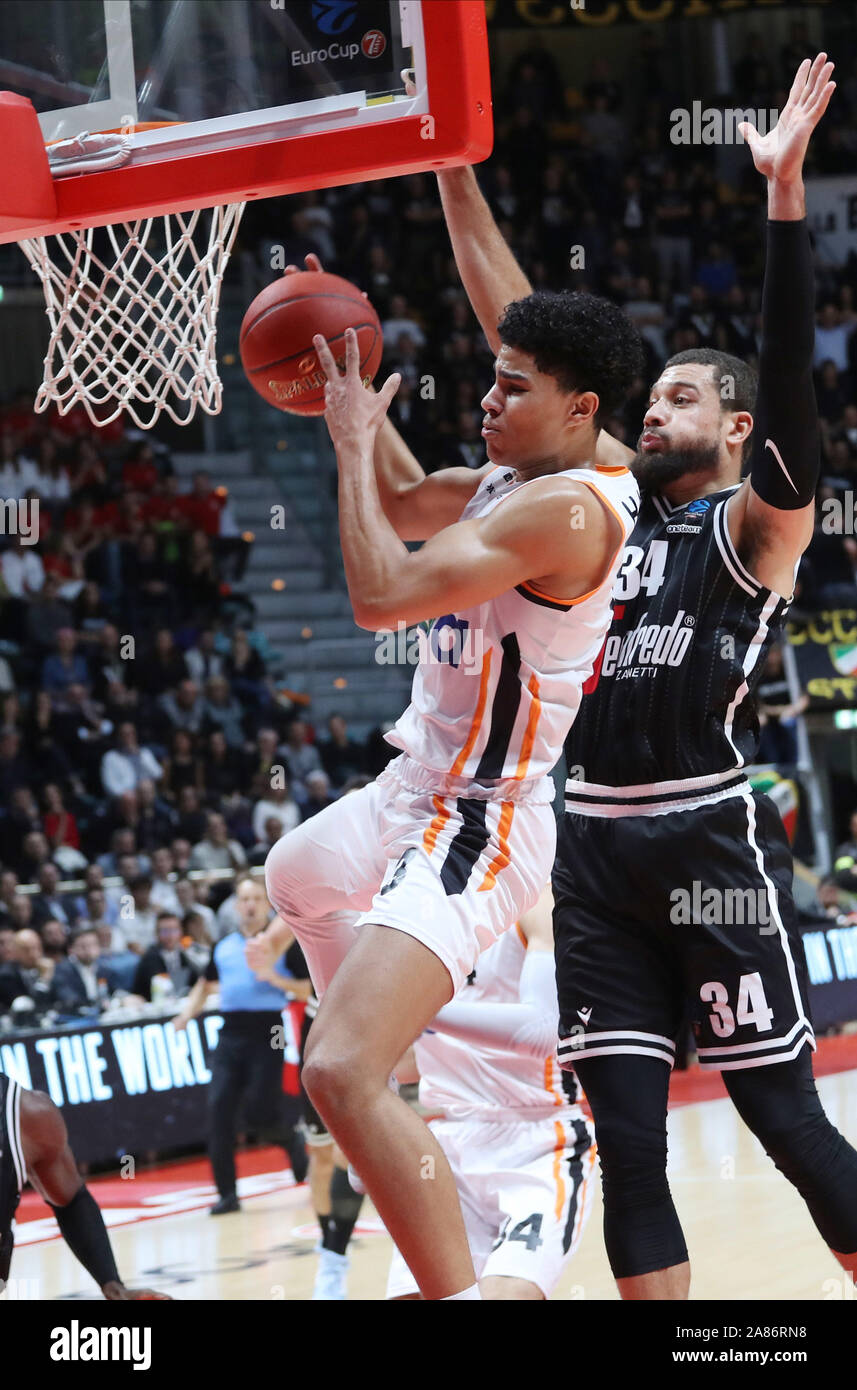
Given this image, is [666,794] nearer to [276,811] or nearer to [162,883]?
[162,883]

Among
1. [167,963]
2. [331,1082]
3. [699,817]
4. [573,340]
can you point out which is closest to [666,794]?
[699,817]

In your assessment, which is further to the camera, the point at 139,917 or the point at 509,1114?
the point at 139,917

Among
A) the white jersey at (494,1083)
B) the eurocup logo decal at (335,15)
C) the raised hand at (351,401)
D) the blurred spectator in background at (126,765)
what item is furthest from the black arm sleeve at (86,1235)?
the blurred spectator in background at (126,765)

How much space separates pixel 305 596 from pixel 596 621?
10.6 metres

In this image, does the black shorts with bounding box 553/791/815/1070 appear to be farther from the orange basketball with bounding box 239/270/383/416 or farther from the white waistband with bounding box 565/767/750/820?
the orange basketball with bounding box 239/270/383/416

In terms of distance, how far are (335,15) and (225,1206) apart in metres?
5.57

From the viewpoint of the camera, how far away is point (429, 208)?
1563 cm

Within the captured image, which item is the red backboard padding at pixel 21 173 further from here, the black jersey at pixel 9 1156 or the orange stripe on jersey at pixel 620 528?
the black jersey at pixel 9 1156

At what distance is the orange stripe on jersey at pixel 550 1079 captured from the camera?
14.2 feet

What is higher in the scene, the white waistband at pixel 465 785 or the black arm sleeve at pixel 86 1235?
the white waistband at pixel 465 785

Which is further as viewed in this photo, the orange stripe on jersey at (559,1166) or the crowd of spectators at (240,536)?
the crowd of spectators at (240,536)

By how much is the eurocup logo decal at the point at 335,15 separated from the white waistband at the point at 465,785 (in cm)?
183

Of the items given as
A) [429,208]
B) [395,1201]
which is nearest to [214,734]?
[429,208]

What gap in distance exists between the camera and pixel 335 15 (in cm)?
425
